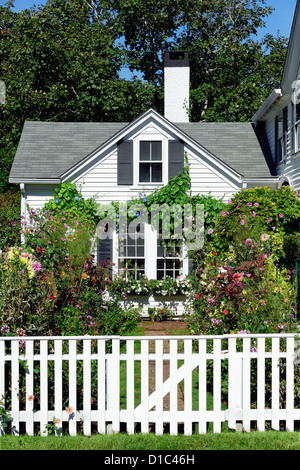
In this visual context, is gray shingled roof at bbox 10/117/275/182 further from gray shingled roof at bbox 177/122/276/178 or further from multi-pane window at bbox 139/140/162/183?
multi-pane window at bbox 139/140/162/183

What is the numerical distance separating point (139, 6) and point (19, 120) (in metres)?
8.82

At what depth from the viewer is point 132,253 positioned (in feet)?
42.0

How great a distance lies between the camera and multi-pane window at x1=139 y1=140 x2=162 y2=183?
1310 cm

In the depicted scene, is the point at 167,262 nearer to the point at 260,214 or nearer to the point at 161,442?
the point at 260,214

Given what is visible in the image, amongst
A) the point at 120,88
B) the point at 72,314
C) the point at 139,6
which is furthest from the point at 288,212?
the point at 139,6

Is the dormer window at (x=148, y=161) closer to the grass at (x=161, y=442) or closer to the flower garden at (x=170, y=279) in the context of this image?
the flower garden at (x=170, y=279)

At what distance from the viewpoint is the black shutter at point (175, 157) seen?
1297 centimetres

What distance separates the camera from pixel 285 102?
14422 mm

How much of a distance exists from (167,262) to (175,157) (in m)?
2.79

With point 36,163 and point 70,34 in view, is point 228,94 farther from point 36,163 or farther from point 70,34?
point 36,163

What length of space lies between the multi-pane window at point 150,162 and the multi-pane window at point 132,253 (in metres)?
1.38

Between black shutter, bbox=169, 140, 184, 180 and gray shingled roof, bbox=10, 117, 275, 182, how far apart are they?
1339mm

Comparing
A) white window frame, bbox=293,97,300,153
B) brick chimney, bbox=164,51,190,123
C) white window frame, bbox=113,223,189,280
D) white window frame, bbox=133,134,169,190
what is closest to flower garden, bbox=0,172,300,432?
white window frame, bbox=113,223,189,280

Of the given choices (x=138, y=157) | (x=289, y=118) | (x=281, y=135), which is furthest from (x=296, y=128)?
(x=138, y=157)
